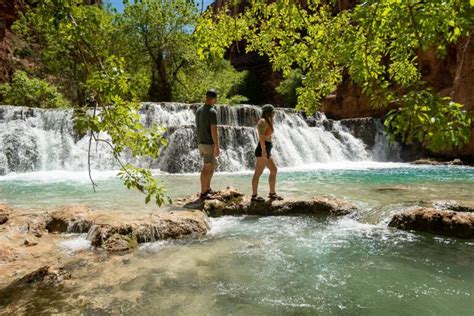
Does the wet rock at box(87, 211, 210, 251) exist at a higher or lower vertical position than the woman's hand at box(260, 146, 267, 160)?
lower

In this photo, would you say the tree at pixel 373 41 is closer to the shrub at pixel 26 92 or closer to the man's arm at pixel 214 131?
the man's arm at pixel 214 131

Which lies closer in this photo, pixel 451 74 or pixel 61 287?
pixel 61 287

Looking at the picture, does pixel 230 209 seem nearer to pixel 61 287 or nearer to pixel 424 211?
pixel 424 211

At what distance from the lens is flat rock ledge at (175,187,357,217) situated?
6527mm

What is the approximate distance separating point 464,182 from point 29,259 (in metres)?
11.8

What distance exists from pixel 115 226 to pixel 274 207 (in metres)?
2.89

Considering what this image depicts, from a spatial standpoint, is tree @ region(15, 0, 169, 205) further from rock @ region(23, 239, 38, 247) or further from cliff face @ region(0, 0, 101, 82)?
cliff face @ region(0, 0, 101, 82)

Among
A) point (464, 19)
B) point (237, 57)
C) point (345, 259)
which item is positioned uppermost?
point (237, 57)

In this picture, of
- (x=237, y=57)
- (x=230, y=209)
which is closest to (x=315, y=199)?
(x=230, y=209)

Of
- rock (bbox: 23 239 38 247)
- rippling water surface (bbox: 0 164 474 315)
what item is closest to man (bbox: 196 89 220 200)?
rippling water surface (bbox: 0 164 474 315)

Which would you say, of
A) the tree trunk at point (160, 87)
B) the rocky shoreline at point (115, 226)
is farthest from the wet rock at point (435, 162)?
the tree trunk at point (160, 87)

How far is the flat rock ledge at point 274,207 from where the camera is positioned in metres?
6.53

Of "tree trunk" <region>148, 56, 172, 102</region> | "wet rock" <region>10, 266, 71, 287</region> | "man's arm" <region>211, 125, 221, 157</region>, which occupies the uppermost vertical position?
"tree trunk" <region>148, 56, 172, 102</region>

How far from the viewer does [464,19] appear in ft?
7.89
